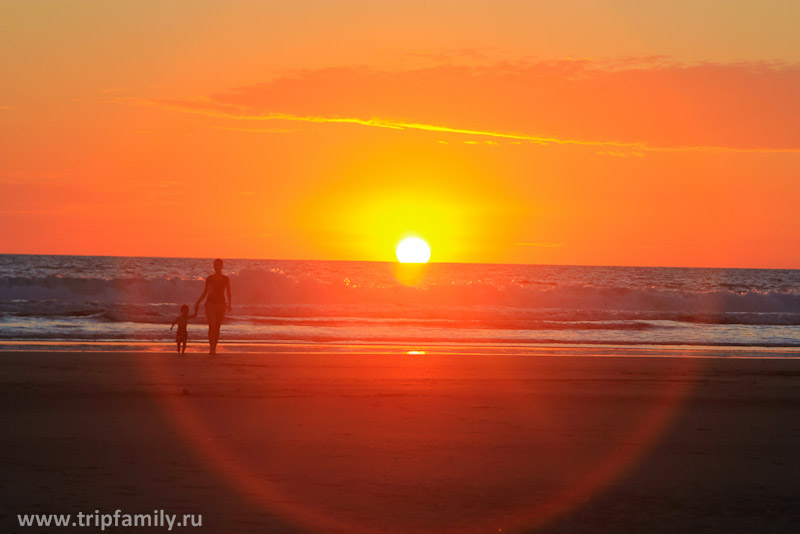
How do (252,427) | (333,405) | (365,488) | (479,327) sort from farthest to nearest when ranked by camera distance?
1. (479,327)
2. (333,405)
3. (252,427)
4. (365,488)

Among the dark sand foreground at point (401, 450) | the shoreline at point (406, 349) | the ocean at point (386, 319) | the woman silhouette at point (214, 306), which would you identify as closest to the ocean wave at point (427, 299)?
the ocean at point (386, 319)

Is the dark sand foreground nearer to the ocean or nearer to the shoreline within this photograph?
the shoreline

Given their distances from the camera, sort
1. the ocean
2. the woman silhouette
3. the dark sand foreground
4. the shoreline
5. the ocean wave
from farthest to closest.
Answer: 1. the ocean wave
2. the ocean
3. the shoreline
4. the woman silhouette
5. the dark sand foreground

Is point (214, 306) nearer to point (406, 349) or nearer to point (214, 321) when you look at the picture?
point (214, 321)

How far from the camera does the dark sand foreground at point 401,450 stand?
5.15 m

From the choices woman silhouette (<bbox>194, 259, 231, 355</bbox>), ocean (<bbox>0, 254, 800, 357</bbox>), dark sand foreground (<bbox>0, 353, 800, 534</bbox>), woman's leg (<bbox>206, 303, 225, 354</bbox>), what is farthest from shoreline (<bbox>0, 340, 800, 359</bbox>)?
dark sand foreground (<bbox>0, 353, 800, 534</bbox>)

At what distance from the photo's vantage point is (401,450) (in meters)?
6.85

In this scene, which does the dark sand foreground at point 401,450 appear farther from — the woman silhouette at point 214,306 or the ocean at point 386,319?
the ocean at point 386,319

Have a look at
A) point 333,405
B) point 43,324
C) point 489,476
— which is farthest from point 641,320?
point 489,476

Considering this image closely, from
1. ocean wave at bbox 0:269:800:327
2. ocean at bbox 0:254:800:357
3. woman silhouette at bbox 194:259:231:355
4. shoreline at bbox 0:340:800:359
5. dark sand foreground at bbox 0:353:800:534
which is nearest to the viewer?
dark sand foreground at bbox 0:353:800:534

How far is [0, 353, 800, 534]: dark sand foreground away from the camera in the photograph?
16.9ft

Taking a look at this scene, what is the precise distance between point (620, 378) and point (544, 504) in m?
7.51

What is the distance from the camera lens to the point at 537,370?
13.3 meters

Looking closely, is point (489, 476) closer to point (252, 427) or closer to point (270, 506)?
point (270, 506)
